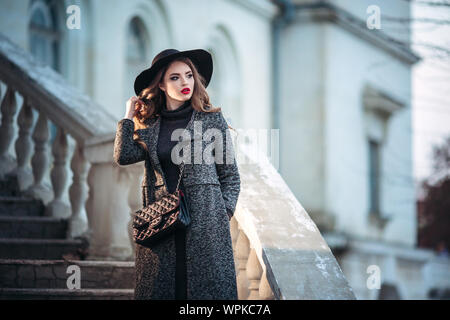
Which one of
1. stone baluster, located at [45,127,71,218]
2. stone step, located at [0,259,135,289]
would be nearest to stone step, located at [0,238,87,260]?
stone baluster, located at [45,127,71,218]

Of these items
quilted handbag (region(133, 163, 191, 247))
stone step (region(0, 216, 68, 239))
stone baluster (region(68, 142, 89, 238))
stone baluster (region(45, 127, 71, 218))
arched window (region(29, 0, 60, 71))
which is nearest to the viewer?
quilted handbag (region(133, 163, 191, 247))

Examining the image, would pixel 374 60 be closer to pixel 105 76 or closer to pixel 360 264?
pixel 360 264

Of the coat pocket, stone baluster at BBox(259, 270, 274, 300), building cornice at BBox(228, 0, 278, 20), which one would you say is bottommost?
stone baluster at BBox(259, 270, 274, 300)

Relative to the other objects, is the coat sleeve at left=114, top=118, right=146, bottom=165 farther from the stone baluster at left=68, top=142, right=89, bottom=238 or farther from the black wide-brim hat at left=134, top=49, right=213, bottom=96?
the stone baluster at left=68, top=142, right=89, bottom=238

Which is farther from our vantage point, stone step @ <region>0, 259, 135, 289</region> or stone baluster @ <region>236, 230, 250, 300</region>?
stone step @ <region>0, 259, 135, 289</region>

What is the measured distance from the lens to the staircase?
5.24m

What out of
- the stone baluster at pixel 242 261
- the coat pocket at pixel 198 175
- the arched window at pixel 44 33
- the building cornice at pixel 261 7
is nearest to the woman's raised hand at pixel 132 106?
the coat pocket at pixel 198 175

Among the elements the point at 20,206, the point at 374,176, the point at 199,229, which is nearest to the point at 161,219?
the point at 199,229

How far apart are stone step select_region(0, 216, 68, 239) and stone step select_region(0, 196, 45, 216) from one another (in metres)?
0.29

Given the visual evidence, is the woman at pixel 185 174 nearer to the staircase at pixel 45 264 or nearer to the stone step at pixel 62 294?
the stone step at pixel 62 294

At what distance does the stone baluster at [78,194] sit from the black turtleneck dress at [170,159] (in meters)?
2.21

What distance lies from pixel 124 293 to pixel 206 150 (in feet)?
4.89

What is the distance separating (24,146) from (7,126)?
1.00 ft

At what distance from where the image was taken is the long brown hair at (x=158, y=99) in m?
4.29
